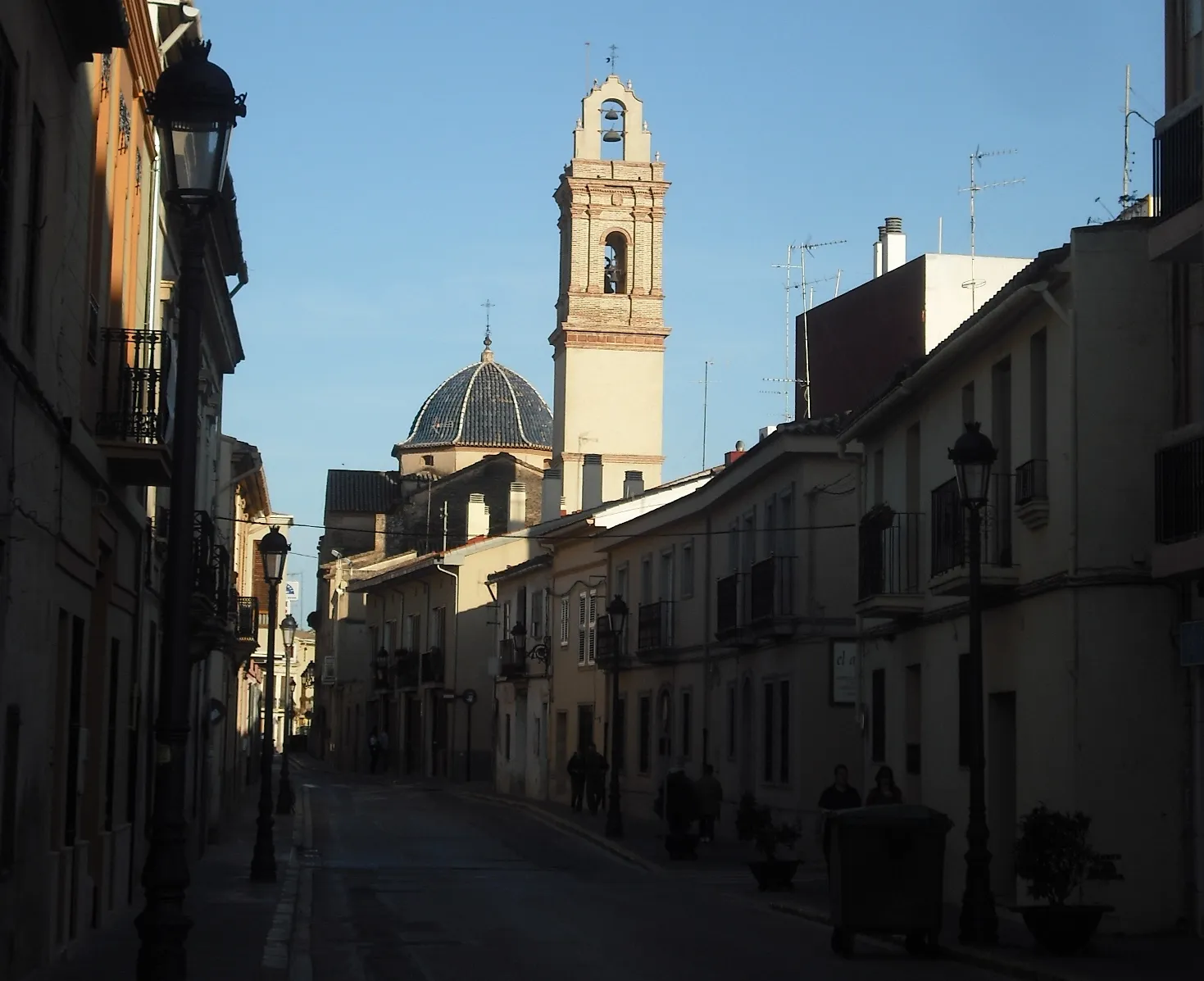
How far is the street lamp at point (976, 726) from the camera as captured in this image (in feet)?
52.2

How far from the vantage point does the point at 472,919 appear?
62.3 feet

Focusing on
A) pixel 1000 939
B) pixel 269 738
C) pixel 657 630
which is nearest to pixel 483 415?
pixel 657 630

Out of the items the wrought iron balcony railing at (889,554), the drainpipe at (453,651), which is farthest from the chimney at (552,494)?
the wrought iron balcony railing at (889,554)

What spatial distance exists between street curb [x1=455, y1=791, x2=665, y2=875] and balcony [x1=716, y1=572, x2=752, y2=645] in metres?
4.11

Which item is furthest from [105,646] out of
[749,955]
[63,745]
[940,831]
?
[940,831]

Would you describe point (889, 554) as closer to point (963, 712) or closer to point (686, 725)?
point (963, 712)

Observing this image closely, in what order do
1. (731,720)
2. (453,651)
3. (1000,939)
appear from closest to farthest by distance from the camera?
1. (1000,939)
2. (731,720)
3. (453,651)

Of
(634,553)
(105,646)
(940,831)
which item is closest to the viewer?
(940,831)

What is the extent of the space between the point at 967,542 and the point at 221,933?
8178 mm

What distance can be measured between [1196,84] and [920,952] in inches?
320

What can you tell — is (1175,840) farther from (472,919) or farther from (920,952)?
(472,919)

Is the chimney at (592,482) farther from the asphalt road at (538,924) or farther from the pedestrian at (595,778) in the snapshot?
the asphalt road at (538,924)

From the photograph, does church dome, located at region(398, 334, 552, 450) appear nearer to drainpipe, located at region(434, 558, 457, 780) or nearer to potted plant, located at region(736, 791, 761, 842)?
drainpipe, located at region(434, 558, 457, 780)

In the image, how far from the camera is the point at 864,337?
3794cm
